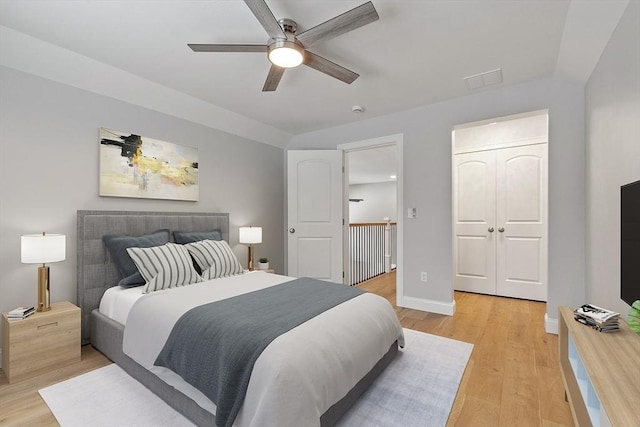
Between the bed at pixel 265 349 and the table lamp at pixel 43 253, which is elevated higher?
the table lamp at pixel 43 253

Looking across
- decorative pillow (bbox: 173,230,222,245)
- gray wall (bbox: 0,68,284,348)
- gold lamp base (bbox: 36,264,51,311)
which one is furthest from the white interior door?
gold lamp base (bbox: 36,264,51,311)

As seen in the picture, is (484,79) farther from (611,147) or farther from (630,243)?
(630,243)

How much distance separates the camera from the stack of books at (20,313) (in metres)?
2.01

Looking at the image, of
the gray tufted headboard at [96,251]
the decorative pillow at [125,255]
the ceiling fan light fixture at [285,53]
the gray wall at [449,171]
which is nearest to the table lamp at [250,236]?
the gray tufted headboard at [96,251]

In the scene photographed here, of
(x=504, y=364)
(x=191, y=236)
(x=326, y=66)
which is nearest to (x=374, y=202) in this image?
(x=191, y=236)

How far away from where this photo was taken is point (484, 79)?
2777mm

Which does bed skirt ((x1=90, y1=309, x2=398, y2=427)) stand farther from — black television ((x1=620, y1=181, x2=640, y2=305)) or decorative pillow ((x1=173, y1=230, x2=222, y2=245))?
black television ((x1=620, y1=181, x2=640, y2=305))

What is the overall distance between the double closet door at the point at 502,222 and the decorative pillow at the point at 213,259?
3.00 m

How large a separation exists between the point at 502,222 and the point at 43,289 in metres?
5.15

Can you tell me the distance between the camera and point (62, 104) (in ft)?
7.98

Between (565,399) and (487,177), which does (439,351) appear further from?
(487,177)

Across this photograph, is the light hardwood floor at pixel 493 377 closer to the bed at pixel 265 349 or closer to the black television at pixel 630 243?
the bed at pixel 265 349

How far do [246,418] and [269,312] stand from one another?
0.57 m

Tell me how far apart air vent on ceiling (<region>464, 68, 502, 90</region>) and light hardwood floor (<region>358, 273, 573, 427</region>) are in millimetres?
2495
